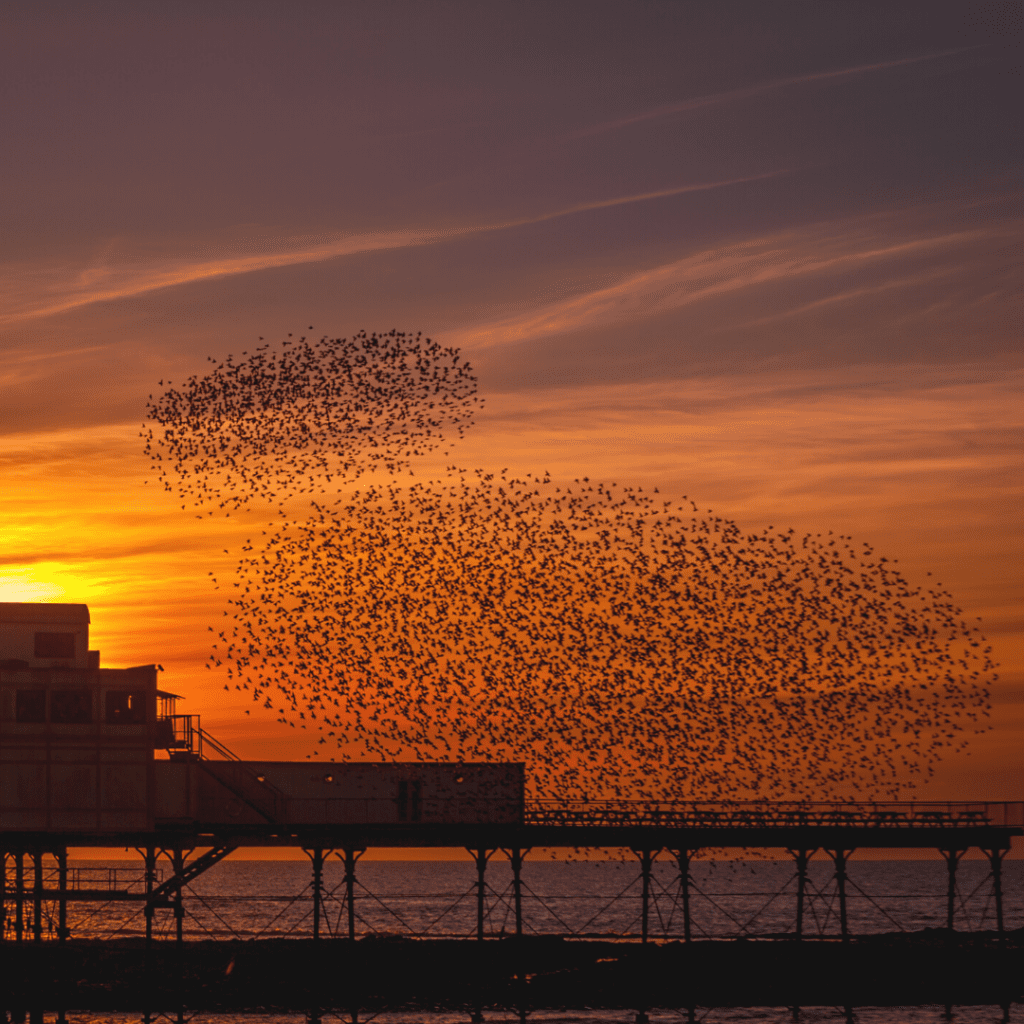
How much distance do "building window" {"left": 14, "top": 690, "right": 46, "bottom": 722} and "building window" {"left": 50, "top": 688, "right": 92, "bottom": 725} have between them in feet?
1.06

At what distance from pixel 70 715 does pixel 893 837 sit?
3081 centimetres

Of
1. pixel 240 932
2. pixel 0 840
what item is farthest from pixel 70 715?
pixel 240 932

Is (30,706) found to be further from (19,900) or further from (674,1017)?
(674,1017)

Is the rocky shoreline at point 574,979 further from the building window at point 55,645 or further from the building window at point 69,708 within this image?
the building window at point 69,708

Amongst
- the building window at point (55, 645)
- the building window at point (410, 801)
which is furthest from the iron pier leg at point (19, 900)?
the building window at point (410, 801)

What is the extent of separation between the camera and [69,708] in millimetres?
49844

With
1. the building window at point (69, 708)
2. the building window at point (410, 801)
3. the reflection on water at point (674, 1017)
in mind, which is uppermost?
the building window at point (69, 708)

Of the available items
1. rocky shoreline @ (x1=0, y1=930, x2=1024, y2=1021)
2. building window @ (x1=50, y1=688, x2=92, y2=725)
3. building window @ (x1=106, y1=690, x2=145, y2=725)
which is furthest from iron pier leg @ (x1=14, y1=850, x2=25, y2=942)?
building window @ (x1=106, y1=690, x2=145, y2=725)

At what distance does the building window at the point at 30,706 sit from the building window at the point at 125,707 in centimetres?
217

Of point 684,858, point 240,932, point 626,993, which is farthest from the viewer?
point 240,932

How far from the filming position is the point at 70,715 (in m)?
49.8

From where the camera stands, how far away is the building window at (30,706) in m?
49.6

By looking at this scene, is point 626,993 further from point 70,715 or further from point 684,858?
point 70,715

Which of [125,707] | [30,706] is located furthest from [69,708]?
[125,707]
